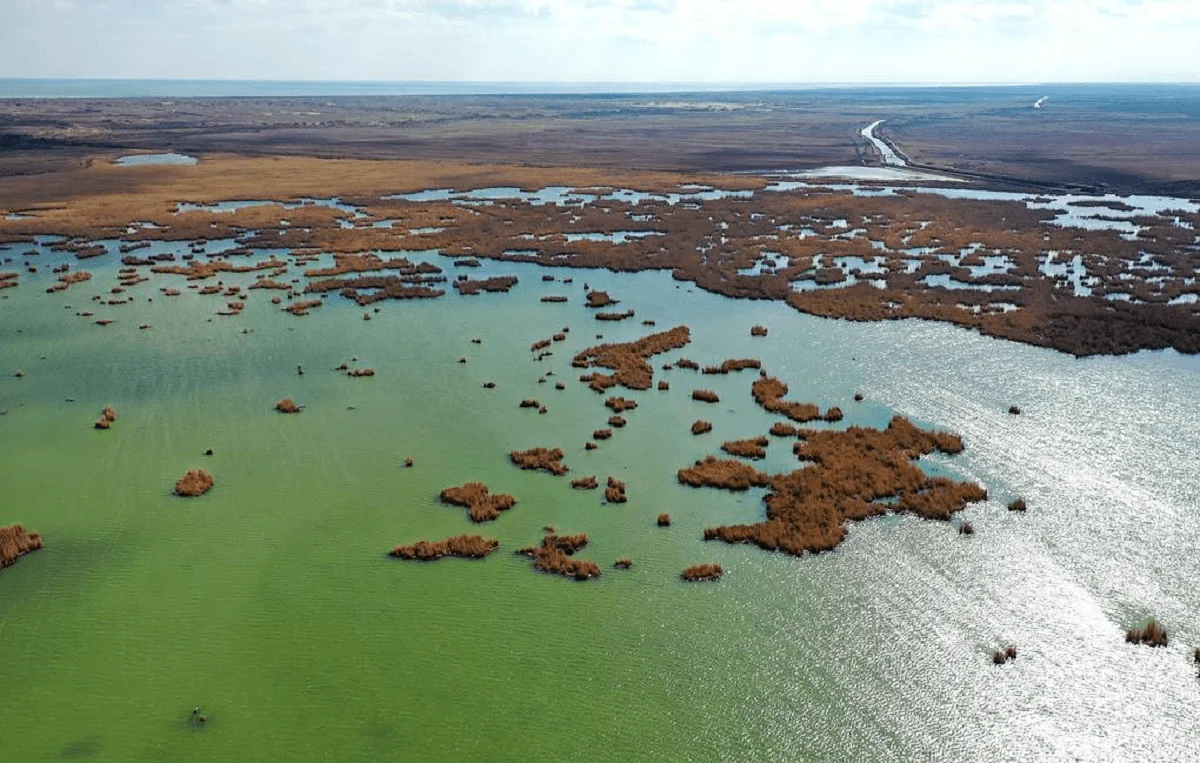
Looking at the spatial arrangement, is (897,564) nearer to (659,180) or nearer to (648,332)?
(648,332)

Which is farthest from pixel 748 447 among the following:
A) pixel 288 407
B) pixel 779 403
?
pixel 288 407

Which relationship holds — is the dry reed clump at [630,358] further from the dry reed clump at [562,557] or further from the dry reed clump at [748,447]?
the dry reed clump at [562,557]

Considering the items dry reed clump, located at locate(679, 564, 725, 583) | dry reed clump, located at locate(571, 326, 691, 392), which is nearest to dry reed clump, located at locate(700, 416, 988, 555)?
dry reed clump, located at locate(679, 564, 725, 583)

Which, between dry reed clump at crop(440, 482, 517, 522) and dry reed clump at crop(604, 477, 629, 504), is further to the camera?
dry reed clump at crop(604, 477, 629, 504)

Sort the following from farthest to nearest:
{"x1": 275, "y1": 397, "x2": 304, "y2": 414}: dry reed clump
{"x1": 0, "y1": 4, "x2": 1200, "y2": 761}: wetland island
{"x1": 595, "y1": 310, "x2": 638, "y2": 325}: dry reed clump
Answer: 1. {"x1": 595, "y1": 310, "x2": 638, "y2": 325}: dry reed clump
2. {"x1": 275, "y1": 397, "x2": 304, "y2": 414}: dry reed clump
3. {"x1": 0, "y1": 4, "x2": 1200, "y2": 761}: wetland island

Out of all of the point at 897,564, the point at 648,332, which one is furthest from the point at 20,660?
the point at 648,332

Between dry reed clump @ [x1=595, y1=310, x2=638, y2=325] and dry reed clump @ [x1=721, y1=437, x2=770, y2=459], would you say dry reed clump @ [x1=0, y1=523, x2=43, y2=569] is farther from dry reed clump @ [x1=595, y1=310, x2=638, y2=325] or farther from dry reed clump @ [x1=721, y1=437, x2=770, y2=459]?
dry reed clump @ [x1=595, y1=310, x2=638, y2=325]

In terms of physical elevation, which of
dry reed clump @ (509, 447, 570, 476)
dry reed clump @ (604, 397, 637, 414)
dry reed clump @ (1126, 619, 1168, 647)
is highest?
dry reed clump @ (604, 397, 637, 414)
